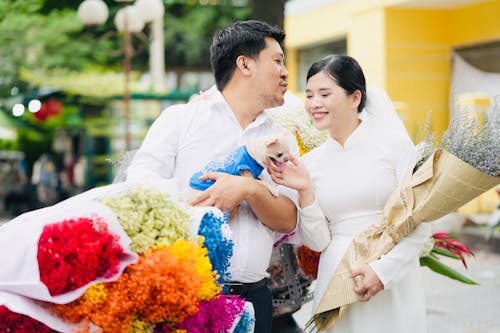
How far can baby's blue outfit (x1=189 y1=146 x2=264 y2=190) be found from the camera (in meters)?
3.04

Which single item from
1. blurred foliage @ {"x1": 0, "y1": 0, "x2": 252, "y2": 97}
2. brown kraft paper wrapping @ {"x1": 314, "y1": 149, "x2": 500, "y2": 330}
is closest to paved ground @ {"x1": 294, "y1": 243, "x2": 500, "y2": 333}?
brown kraft paper wrapping @ {"x1": 314, "y1": 149, "x2": 500, "y2": 330}

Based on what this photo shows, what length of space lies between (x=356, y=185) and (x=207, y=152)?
2.25 feet

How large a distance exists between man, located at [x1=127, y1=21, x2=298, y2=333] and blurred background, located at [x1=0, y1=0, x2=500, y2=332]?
674 cm

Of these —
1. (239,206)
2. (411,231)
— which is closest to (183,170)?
(239,206)

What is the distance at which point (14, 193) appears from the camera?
19.2m

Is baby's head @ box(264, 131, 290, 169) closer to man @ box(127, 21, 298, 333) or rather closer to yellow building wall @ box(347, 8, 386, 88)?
man @ box(127, 21, 298, 333)

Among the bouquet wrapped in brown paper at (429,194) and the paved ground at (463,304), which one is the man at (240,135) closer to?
the bouquet wrapped in brown paper at (429,194)

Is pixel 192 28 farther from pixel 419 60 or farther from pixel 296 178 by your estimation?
pixel 296 178

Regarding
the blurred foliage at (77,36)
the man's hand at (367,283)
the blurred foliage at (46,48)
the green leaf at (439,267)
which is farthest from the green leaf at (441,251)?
the blurred foliage at (46,48)

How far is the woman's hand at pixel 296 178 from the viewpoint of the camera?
10.6 feet

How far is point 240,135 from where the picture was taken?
3.35 metres

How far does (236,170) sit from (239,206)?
22 centimetres

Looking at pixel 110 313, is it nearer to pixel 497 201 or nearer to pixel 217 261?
pixel 217 261

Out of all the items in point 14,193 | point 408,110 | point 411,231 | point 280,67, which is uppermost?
point 280,67
